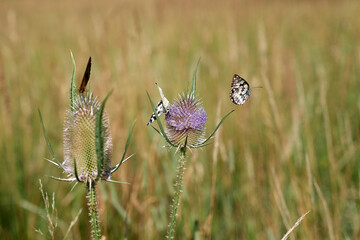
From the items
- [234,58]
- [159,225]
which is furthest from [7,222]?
[234,58]

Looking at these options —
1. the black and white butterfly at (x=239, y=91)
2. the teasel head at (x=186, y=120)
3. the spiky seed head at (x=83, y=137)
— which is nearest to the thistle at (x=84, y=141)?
the spiky seed head at (x=83, y=137)

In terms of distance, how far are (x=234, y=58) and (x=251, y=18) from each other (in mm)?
4811

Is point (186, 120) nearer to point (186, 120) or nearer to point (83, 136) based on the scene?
point (186, 120)

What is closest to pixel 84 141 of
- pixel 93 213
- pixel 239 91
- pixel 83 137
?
pixel 83 137

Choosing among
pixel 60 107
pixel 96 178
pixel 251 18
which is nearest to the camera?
pixel 96 178

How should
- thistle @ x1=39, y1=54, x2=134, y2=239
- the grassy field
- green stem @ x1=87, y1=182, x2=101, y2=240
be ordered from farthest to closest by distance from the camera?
the grassy field < thistle @ x1=39, y1=54, x2=134, y2=239 < green stem @ x1=87, y1=182, x2=101, y2=240

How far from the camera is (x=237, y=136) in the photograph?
316cm

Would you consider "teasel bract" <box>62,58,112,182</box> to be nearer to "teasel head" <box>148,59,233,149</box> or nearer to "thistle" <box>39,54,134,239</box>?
"thistle" <box>39,54,134,239</box>

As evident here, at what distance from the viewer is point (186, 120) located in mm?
1250

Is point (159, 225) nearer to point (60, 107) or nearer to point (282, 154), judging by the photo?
point (282, 154)

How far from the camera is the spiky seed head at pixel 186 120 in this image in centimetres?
123

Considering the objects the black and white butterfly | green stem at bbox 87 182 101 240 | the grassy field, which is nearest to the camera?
green stem at bbox 87 182 101 240

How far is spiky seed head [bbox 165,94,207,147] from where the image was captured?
1.23 metres

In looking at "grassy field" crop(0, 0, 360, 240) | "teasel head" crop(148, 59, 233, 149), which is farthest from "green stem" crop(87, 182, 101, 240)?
"grassy field" crop(0, 0, 360, 240)
